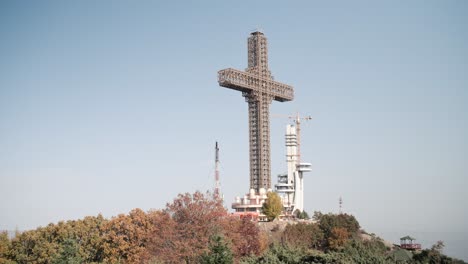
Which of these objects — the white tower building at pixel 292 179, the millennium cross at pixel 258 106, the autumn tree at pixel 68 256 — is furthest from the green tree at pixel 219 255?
the white tower building at pixel 292 179

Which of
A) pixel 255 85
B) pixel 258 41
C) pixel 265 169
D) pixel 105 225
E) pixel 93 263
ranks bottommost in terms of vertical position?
pixel 93 263

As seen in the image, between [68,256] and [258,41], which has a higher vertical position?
[258,41]

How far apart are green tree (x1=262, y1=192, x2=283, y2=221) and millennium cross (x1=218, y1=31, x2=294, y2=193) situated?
5.18m

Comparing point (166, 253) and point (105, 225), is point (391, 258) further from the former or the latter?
point (105, 225)

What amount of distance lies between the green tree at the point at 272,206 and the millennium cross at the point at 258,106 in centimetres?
518

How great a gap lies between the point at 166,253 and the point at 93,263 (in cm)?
888

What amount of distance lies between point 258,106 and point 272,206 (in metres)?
17.5

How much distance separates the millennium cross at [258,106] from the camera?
8744cm

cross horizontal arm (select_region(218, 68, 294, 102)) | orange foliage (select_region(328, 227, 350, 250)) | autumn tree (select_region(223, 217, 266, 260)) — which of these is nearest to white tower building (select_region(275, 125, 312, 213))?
cross horizontal arm (select_region(218, 68, 294, 102))

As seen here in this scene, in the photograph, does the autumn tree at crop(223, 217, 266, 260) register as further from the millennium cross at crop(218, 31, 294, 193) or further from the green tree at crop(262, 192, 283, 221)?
the millennium cross at crop(218, 31, 294, 193)

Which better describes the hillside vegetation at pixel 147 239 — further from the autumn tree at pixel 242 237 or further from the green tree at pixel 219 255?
the green tree at pixel 219 255

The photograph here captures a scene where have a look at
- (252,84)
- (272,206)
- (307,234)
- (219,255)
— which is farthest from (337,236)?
(219,255)

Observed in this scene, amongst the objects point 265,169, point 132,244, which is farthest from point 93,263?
point 265,169

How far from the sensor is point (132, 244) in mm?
48594
